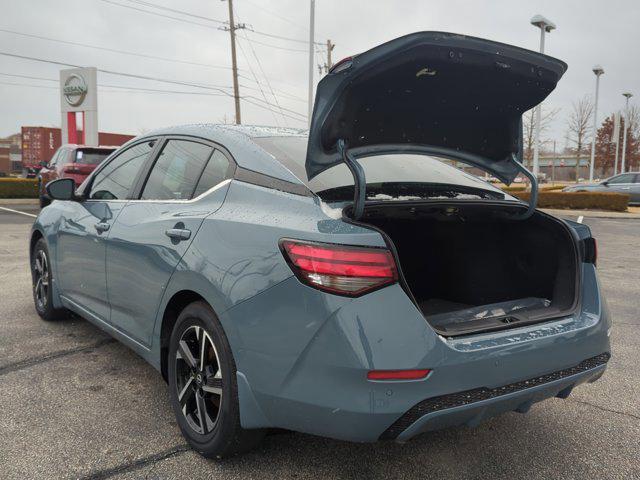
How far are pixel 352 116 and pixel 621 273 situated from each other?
269 inches

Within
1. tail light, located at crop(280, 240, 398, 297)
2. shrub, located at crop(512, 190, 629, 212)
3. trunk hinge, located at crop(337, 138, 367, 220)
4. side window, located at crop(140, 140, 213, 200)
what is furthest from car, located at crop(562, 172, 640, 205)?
tail light, located at crop(280, 240, 398, 297)

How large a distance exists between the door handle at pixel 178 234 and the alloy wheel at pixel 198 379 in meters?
0.43

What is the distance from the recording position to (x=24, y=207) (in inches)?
754

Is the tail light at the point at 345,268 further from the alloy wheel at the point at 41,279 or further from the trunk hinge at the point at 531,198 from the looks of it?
the alloy wheel at the point at 41,279

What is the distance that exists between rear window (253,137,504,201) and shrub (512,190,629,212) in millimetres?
17666

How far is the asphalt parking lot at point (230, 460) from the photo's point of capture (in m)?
2.44

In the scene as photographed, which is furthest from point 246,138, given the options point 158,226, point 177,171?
point 158,226

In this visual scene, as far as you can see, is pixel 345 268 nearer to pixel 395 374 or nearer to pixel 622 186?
pixel 395 374

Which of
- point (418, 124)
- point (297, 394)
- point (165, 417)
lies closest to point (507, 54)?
point (418, 124)

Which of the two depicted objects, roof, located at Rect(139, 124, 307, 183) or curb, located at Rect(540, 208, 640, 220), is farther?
curb, located at Rect(540, 208, 640, 220)

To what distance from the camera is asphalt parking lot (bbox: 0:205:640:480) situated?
7.99ft

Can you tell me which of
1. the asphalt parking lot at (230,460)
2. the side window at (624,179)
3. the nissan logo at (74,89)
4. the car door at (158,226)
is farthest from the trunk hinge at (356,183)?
the nissan logo at (74,89)

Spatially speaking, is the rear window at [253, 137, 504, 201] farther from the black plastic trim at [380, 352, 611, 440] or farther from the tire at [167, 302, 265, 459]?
the black plastic trim at [380, 352, 611, 440]

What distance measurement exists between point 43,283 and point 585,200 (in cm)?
2072
